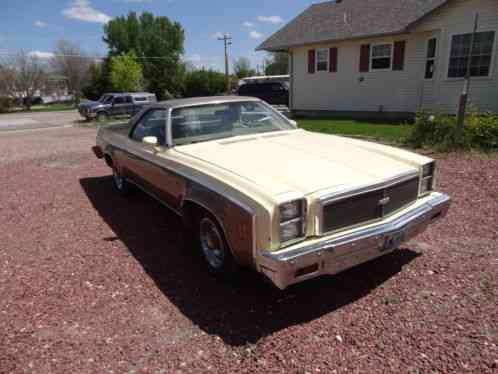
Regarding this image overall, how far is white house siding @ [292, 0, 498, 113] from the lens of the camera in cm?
1208

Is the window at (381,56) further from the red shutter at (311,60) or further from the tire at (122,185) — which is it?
the tire at (122,185)

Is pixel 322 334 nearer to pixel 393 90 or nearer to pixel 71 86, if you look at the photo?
pixel 393 90

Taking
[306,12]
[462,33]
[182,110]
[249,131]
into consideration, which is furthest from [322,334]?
[306,12]

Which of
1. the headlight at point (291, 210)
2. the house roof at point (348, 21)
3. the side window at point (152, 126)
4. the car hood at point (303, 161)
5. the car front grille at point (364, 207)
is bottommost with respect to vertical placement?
the car front grille at point (364, 207)

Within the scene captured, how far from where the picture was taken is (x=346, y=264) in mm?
2625

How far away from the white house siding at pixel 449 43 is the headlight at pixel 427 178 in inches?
397

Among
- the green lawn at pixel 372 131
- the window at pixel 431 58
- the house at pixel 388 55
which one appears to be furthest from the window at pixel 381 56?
the green lawn at pixel 372 131

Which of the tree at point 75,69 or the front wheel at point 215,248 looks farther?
the tree at point 75,69

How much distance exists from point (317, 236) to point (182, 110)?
7.35 ft

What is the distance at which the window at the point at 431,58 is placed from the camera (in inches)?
519

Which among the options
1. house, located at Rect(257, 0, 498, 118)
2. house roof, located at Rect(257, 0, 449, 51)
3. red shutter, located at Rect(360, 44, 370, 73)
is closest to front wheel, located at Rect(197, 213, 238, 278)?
house, located at Rect(257, 0, 498, 118)

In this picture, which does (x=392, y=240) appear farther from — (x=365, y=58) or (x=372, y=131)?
(x=365, y=58)

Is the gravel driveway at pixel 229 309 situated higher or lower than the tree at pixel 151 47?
lower

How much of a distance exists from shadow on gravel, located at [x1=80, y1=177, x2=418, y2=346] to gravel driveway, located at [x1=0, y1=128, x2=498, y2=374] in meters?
0.01
